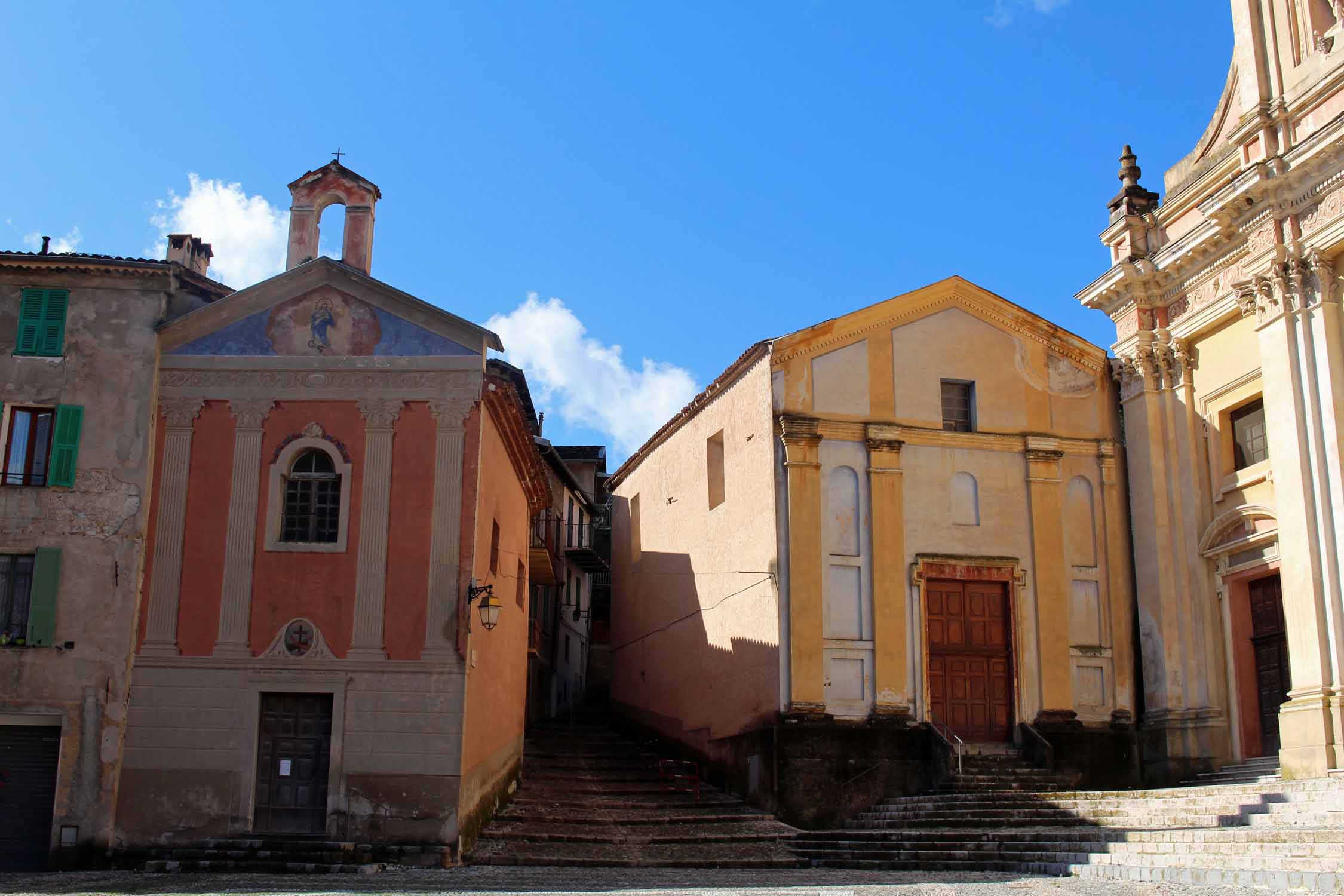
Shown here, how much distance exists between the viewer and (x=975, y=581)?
71.4 feet

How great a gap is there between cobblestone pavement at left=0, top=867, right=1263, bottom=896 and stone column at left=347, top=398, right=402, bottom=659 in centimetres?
301

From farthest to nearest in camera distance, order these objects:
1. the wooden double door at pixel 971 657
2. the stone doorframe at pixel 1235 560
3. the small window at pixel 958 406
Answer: the small window at pixel 958 406, the wooden double door at pixel 971 657, the stone doorframe at pixel 1235 560

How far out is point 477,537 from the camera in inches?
703

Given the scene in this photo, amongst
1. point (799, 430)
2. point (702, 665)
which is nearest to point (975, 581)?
point (799, 430)

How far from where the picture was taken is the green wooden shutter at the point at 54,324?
1784cm

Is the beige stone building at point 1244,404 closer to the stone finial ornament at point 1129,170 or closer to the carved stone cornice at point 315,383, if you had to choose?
the stone finial ornament at point 1129,170

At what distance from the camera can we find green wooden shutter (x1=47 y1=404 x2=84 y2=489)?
1734 cm

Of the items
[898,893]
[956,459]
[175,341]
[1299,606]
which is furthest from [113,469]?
[1299,606]

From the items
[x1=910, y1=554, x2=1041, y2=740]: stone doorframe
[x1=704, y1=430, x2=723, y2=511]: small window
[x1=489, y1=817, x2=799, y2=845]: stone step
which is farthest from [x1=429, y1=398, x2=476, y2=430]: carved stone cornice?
[x1=910, y1=554, x2=1041, y2=740]: stone doorframe

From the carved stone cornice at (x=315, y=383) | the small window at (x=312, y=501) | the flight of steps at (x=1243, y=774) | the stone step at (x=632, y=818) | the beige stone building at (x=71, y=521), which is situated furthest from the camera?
the stone step at (x=632, y=818)

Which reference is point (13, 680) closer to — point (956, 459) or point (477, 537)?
point (477, 537)

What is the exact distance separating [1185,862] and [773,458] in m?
10.1

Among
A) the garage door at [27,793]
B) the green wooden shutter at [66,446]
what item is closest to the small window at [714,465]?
the green wooden shutter at [66,446]

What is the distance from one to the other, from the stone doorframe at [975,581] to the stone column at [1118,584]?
1508mm
